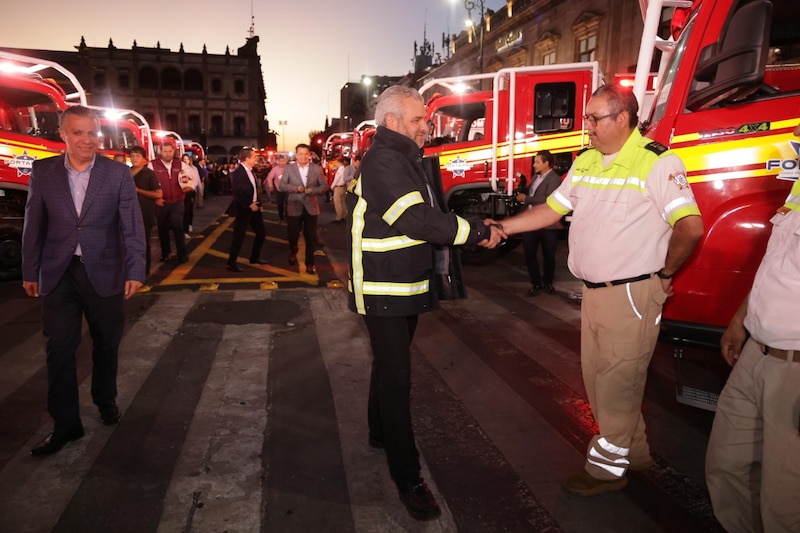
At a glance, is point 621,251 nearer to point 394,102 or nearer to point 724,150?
point 724,150

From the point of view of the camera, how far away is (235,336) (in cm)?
558

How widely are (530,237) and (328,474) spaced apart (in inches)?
203

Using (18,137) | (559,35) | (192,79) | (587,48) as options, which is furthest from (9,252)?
(192,79)

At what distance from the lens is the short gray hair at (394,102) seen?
2678 millimetres

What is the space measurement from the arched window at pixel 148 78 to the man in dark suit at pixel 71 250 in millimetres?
75874

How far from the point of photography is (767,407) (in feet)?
7.09

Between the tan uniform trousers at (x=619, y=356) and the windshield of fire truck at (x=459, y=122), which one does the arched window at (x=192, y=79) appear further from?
the tan uniform trousers at (x=619, y=356)

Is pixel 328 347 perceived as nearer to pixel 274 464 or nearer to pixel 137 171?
pixel 274 464

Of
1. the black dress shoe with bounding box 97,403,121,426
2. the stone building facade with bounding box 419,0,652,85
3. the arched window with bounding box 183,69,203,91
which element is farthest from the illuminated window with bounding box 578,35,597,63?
the arched window with bounding box 183,69,203,91

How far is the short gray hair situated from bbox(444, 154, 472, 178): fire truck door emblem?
680 centimetres

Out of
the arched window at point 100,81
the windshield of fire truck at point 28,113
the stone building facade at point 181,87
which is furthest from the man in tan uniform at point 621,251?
the arched window at point 100,81

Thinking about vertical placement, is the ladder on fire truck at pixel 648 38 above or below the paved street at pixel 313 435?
above

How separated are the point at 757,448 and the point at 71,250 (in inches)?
144

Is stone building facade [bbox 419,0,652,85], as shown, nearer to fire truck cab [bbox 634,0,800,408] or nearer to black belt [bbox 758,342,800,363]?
fire truck cab [bbox 634,0,800,408]
